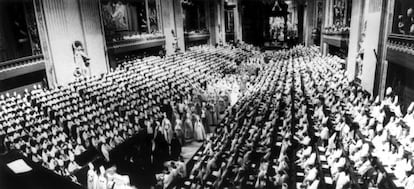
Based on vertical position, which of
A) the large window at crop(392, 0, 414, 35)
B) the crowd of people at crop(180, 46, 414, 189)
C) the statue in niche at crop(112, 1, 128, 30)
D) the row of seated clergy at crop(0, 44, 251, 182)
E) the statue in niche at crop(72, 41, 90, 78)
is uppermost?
the statue in niche at crop(112, 1, 128, 30)

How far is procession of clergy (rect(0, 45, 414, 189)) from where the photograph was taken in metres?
7.43

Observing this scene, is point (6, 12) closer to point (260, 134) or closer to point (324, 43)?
point (260, 134)

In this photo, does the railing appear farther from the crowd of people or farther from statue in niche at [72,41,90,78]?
the crowd of people

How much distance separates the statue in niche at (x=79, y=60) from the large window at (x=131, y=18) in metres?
5.30

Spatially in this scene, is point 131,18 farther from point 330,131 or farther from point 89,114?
point 330,131

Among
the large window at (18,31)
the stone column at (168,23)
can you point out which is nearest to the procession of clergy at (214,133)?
the large window at (18,31)

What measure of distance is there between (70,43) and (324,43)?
22.7 metres

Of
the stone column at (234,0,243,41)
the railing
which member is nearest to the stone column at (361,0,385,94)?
the railing

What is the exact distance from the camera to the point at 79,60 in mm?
16391

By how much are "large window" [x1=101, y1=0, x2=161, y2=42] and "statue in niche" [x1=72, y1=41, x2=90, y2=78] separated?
209 inches

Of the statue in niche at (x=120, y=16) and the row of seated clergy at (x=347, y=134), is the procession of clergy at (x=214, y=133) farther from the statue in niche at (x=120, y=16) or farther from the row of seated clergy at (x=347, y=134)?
the statue in niche at (x=120, y=16)

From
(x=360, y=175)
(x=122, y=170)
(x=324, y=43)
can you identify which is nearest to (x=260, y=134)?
(x=360, y=175)

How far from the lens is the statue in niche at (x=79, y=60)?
53.1ft

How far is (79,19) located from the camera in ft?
54.2
